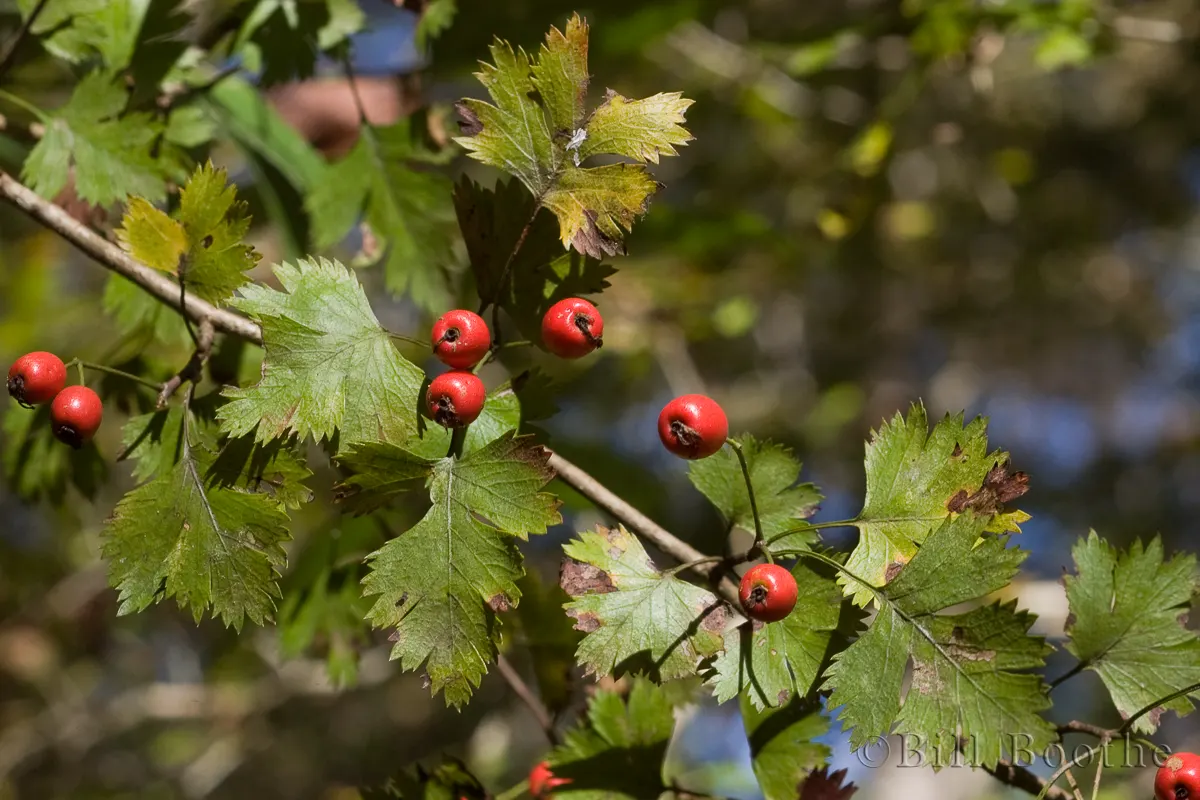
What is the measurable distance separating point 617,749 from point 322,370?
1.98ft

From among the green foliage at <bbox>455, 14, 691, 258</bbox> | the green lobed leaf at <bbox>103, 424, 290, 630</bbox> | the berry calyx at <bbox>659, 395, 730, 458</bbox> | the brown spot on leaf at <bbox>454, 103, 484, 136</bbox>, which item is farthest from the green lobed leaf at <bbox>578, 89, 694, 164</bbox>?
the green lobed leaf at <bbox>103, 424, 290, 630</bbox>

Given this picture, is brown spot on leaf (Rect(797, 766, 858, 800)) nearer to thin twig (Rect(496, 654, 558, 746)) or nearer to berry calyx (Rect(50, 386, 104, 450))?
thin twig (Rect(496, 654, 558, 746))

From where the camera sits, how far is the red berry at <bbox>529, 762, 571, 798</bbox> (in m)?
1.09

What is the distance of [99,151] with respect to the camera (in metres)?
1.16

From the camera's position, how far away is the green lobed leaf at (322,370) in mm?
840

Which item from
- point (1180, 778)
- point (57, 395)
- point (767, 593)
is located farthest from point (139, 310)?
point (1180, 778)

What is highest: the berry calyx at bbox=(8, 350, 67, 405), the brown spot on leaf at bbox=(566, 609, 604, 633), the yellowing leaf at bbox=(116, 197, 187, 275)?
the yellowing leaf at bbox=(116, 197, 187, 275)

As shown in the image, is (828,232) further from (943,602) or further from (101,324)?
(101,324)

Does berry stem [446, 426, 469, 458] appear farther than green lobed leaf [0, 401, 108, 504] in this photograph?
No

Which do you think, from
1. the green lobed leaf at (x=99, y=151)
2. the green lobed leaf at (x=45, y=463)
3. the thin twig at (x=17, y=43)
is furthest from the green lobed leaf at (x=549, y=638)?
the thin twig at (x=17, y=43)

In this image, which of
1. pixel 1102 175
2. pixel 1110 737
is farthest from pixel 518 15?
pixel 1102 175

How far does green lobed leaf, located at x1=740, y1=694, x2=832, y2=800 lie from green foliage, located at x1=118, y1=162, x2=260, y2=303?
0.76 m

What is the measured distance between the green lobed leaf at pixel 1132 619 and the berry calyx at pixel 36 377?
1.13 m

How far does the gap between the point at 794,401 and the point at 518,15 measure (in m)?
2.77
